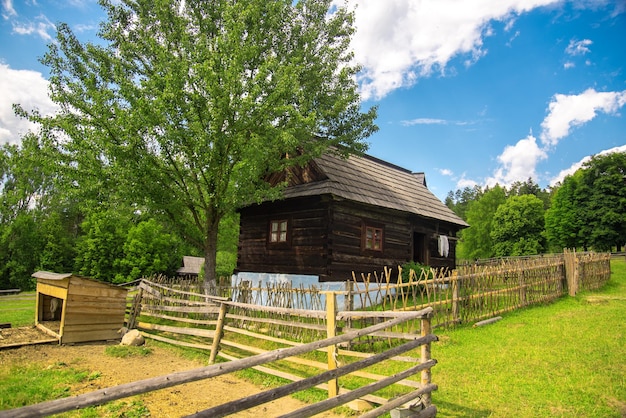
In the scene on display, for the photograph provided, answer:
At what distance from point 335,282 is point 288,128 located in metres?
5.69

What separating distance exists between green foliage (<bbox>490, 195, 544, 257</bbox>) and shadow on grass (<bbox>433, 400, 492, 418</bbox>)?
42.1m

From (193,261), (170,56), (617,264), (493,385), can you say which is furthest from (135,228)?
(617,264)

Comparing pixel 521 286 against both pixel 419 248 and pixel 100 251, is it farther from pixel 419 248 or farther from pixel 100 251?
pixel 100 251

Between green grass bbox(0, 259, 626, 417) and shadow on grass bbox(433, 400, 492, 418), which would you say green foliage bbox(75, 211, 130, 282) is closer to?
green grass bbox(0, 259, 626, 417)

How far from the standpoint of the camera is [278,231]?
620 inches

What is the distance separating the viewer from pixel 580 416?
16.5 feet

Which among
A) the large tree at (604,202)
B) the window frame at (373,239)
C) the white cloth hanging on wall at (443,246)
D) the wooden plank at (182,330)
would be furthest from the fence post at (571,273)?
the large tree at (604,202)

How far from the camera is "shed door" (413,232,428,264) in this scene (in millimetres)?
18375

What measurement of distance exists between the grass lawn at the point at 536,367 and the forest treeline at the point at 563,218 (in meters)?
A: 27.8

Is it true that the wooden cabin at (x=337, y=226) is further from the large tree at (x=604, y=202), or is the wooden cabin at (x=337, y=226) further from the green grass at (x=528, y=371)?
the large tree at (x=604, y=202)

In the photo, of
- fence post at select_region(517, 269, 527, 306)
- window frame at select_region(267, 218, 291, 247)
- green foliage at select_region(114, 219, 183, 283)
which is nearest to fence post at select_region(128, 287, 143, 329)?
window frame at select_region(267, 218, 291, 247)

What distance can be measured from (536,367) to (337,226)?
8180 millimetres

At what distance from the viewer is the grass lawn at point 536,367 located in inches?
211

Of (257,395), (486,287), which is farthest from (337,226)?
(257,395)
